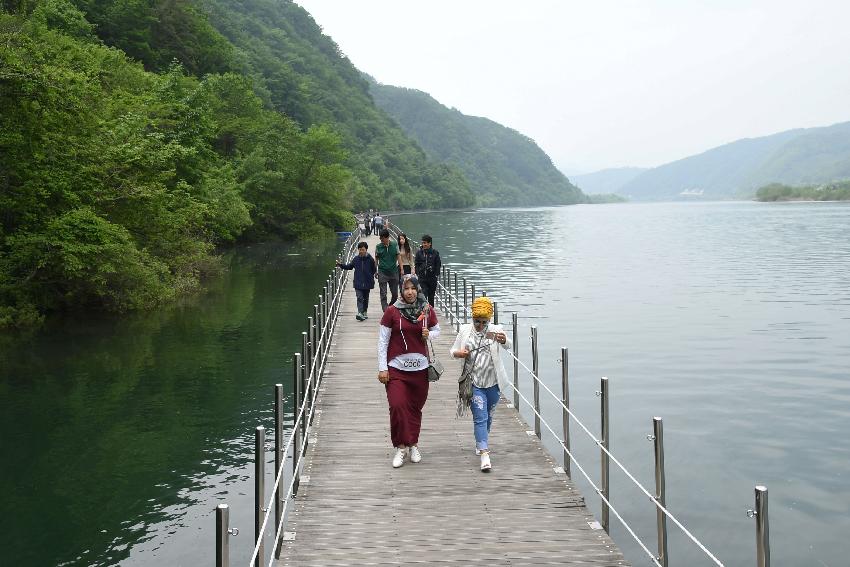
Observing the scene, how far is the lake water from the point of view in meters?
10.6

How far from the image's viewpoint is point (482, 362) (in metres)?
8.69

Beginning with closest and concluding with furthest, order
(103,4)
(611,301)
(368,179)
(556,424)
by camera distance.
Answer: (556,424) → (611,301) → (103,4) → (368,179)

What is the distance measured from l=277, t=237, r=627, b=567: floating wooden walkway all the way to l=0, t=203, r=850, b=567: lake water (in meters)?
0.99

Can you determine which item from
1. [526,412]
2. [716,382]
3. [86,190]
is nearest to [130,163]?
[86,190]

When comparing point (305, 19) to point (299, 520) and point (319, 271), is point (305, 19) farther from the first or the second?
point (299, 520)

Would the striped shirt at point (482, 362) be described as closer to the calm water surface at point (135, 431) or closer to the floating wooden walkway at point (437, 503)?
the floating wooden walkway at point (437, 503)

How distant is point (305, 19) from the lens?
646 ft

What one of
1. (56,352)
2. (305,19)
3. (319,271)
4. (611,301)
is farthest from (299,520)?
(305,19)

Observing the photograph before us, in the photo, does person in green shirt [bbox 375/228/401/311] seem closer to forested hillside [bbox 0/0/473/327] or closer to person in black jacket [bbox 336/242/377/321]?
person in black jacket [bbox 336/242/377/321]

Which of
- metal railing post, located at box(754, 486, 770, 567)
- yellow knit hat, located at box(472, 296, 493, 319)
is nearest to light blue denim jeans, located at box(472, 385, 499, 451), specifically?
yellow knit hat, located at box(472, 296, 493, 319)

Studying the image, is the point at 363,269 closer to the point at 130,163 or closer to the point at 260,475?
the point at 130,163

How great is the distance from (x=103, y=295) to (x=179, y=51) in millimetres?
48565

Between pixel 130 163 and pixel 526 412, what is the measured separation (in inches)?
603

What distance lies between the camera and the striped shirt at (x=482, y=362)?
869cm
